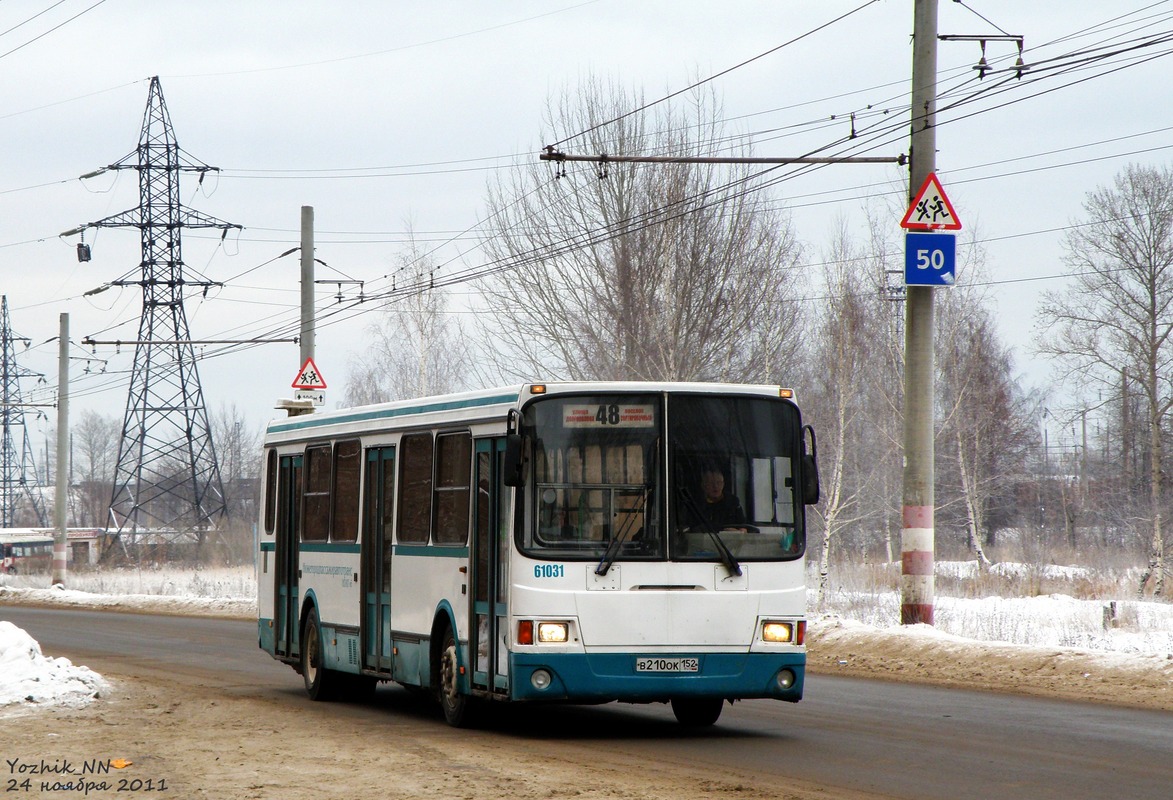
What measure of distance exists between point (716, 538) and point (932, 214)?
25.2 feet

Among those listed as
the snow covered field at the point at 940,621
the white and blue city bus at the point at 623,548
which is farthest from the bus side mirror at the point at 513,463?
the snow covered field at the point at 940,621

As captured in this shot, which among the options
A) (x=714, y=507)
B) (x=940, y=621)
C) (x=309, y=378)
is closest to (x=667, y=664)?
(x=714, y=507)

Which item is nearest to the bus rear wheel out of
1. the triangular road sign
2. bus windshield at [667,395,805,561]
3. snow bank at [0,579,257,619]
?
bus windshield at [667,395,805,561]

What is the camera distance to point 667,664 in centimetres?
1213

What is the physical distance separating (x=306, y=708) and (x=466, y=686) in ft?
9.69

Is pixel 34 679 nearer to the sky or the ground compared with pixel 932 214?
nearer to the ground

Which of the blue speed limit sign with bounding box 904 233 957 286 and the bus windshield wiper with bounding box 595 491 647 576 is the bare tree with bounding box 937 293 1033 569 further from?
the bus windshield wiper with bounding box 595 491 647 576

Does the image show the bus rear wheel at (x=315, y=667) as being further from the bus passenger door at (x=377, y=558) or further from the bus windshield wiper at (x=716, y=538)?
the bus windshield wiper at (x=716, y=538)

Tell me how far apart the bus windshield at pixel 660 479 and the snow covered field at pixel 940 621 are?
544 cm

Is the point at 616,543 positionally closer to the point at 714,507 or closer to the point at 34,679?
the point at 714,507

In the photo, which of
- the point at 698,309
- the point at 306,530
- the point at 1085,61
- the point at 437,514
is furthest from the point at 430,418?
the point at 698,309

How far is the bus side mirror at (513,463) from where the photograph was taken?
1191cm

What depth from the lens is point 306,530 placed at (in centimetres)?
1695

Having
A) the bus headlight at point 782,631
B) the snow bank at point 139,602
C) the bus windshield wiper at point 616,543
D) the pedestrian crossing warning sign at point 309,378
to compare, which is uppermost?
the pedestrian crossing warning sign at point 309,378
